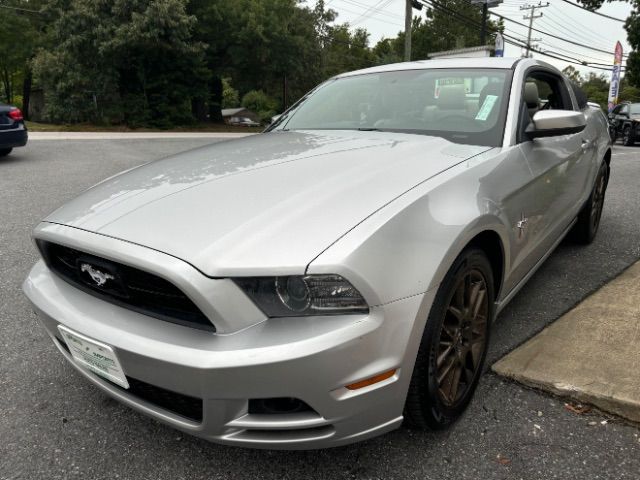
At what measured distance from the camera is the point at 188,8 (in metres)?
22.8

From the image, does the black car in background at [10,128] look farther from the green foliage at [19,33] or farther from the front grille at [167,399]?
the green foliage at [19,33]

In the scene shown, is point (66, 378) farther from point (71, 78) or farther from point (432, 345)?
point (71, 78)

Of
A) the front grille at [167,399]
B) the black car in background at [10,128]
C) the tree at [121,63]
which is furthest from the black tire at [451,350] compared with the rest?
the tree at [121,63]

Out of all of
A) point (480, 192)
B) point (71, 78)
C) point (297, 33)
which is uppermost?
point (297, 33)

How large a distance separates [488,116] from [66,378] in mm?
2350

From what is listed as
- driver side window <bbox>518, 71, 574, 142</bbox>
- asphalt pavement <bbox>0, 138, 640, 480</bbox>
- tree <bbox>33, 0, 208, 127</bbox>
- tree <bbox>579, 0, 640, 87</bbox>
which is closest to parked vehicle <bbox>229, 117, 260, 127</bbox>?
tree <bbox>33, 0, 208, 127</bbox>

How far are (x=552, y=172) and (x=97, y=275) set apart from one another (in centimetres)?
226

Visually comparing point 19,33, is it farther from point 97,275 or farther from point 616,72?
point 97,275

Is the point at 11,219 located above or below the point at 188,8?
below

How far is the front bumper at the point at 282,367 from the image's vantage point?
1.35m

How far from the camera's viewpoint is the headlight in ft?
4.57

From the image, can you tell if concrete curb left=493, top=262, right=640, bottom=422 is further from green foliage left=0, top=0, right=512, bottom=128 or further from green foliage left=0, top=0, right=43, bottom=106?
green foliage left=0, top=0, right=43, bottom=106

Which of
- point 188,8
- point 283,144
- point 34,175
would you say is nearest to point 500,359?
point 283,144

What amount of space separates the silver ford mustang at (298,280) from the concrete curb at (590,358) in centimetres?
36
